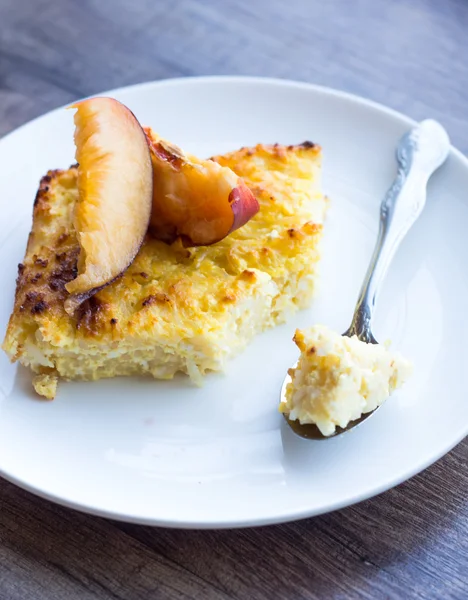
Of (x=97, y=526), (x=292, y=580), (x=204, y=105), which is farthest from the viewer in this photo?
(x=204, y=105)

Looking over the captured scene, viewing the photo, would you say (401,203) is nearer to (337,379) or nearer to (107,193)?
(337,379)

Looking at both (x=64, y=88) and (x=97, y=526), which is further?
(x=64, y=88)

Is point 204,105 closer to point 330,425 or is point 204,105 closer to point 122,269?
point 122,269

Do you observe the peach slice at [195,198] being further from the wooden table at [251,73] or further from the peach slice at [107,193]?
the wooden table at [251,73]

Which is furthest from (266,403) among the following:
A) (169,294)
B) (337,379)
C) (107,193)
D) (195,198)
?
(107,193)

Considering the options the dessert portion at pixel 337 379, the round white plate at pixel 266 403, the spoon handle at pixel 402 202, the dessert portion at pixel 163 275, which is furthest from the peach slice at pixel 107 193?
the spoon handle at pixel 402 202

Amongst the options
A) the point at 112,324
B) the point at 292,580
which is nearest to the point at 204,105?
the point at 112,324

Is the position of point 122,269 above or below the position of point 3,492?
above
